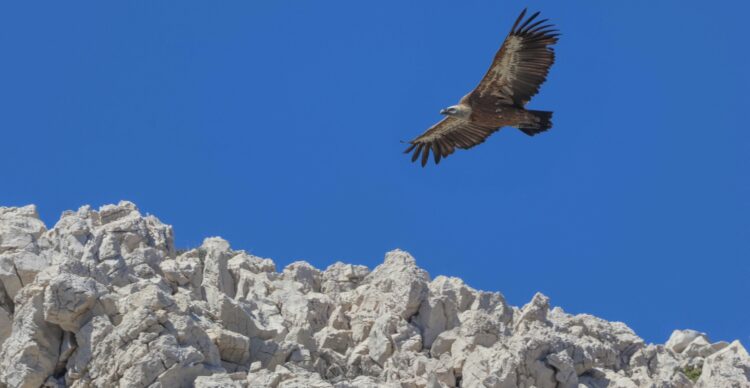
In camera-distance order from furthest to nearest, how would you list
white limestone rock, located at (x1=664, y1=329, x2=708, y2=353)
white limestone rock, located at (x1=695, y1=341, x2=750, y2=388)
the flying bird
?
white limestone rock, located at (x1=664, y1=329, x2=708, y2=353) → white limestone rock, located at (x1=695, y1=341, x2=750, y2=388) → the flying bird

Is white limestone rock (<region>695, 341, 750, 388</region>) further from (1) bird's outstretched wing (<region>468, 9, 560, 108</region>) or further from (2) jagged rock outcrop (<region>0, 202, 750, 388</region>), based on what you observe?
(1) bird's outstretched wing (<region>468, 9, 560, 108</region>)

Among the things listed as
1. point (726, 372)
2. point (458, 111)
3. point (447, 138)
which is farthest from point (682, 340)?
point (458, 111)

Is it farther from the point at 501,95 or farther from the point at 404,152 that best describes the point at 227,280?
the point at 501,95

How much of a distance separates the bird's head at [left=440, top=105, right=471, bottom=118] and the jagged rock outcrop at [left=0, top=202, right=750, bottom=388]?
627cm

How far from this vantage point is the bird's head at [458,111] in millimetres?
40594

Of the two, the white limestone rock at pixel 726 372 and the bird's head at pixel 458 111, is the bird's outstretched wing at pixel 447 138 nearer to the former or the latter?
the bird's head at pixel 458 111

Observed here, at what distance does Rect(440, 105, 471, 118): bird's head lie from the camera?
4059 centimetres

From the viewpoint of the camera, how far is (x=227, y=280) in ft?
159

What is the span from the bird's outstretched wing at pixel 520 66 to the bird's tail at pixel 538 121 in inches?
22.2

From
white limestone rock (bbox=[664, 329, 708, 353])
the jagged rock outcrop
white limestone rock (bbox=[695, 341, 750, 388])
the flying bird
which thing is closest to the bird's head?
the flying bird

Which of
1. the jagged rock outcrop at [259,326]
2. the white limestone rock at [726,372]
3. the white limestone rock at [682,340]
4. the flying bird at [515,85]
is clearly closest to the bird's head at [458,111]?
the flying bird at [515,85]

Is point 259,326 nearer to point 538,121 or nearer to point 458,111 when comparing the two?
point 458,111

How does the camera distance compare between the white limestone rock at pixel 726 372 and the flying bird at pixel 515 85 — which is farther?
the white limestone rock at pixel 726 372

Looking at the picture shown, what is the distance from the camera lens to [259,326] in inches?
1695
